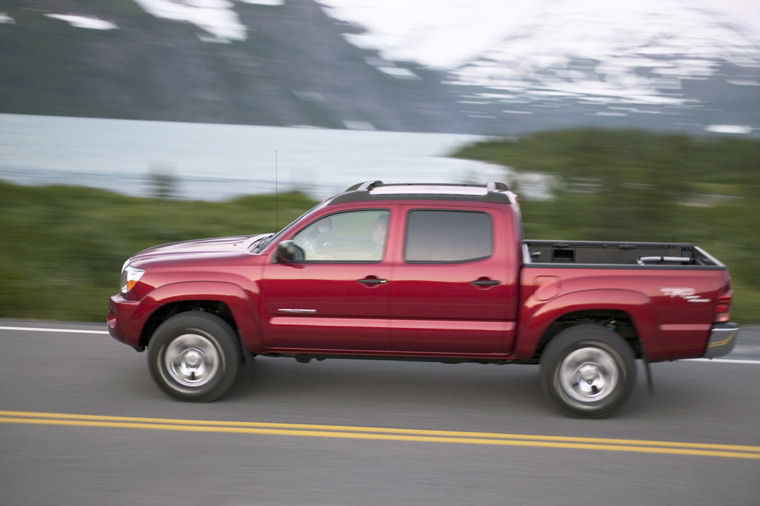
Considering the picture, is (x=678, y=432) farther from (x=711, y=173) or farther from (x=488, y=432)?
(x=711, y=173)

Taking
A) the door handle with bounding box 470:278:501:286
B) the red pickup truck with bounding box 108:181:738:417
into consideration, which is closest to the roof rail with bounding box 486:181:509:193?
the red pickup truck with bounding box 108:181:738:417

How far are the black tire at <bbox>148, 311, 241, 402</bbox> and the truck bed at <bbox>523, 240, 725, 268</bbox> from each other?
2509mm

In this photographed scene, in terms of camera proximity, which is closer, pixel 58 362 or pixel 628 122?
pixel 58 362

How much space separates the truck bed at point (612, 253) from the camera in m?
7.38

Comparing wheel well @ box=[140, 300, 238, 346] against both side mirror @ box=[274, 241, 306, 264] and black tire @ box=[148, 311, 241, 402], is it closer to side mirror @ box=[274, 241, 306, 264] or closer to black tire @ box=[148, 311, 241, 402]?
black tire @ box=[148, 311, 241, 402]

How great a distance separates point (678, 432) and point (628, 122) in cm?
1184

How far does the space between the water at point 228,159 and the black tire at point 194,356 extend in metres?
7.43

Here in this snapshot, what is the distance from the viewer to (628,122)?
57.0ft

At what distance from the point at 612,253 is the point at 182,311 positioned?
3.66 metres

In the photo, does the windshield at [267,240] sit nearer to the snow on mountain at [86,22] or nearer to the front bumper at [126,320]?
the front bumper at [126,320]

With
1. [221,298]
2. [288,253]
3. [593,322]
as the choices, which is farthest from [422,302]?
[221,298]

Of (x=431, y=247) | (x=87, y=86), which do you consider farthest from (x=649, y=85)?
(x=87, y=86)

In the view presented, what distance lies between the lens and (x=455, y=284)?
6707 mm

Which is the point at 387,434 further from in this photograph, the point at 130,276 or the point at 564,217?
the point at 564,217
